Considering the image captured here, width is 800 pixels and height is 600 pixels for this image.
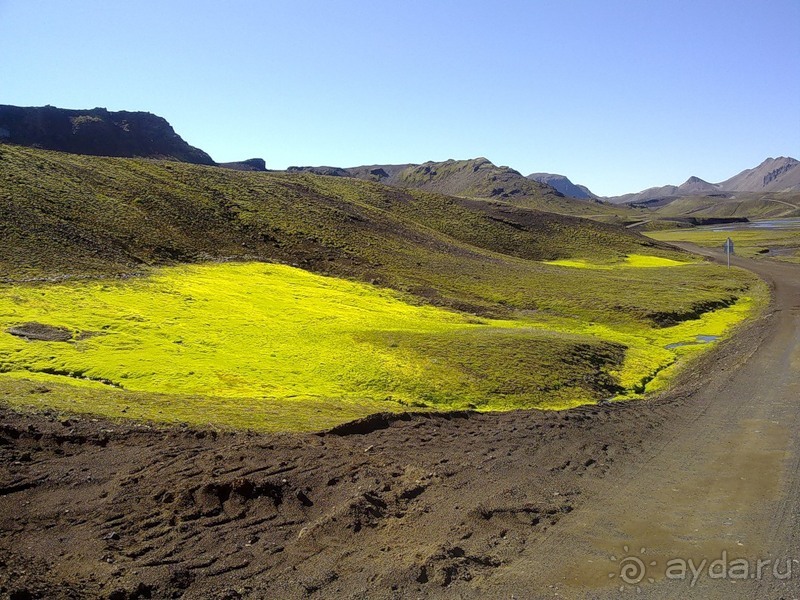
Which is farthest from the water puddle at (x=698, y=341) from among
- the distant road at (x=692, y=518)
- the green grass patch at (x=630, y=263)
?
the green grass patch at (x=630, y=263)

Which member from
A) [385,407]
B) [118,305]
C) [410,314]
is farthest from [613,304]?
[118,305]

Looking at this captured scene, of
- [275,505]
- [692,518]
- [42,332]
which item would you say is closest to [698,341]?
[692,518]

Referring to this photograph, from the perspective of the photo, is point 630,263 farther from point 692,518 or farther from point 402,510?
point 402,510

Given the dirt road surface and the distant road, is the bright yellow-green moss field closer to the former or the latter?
the dirt road surface

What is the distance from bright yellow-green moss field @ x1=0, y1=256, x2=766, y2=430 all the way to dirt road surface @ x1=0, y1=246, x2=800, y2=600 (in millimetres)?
3154

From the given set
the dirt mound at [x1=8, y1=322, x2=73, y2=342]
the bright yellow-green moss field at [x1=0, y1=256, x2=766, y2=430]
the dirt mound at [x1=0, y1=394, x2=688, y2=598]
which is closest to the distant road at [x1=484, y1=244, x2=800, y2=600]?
the dirt mound at [x1=0, y1=394, x2=688, y2=598]

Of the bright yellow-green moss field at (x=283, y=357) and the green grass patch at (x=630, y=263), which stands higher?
the green grass patch at (x=630, y=263)

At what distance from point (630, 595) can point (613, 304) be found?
45.9m

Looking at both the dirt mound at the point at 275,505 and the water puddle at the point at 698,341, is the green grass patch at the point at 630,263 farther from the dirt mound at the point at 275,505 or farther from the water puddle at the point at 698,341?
the dirt mound at the point at 275,505

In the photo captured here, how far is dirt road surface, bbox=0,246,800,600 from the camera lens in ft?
39.3

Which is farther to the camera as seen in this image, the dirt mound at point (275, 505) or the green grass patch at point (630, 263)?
the green grass patch at point (630, 263)

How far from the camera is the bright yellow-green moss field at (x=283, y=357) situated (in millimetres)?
23859

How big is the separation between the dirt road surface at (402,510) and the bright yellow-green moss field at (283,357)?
3154 mm

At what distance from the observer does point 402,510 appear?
1522 cm
